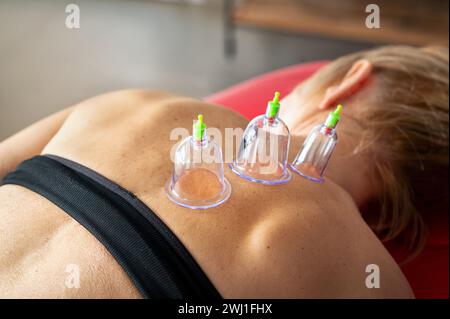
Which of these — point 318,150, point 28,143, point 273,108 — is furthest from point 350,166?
point 28,143

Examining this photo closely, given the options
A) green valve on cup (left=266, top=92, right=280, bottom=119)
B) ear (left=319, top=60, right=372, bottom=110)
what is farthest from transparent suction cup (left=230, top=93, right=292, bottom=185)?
ear (left=319, top=60, right=372, bottom=110)

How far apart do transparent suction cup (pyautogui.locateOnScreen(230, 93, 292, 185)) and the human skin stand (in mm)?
40

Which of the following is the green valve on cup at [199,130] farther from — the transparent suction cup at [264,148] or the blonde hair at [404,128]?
the blonde hair at [404,128]

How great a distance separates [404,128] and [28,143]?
0.78 m

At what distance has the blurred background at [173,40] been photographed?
2.29m

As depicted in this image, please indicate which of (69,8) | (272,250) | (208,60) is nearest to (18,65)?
(69,8)

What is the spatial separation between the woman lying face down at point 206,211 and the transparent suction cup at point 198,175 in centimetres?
2

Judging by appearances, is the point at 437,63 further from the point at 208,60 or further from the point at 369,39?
the point at 208,60

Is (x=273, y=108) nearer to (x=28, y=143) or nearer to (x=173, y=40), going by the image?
(x=28, y=143)

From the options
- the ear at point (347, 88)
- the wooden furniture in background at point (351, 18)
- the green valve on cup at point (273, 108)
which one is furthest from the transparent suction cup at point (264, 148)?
the wooden furniture in background at point (351, 18)

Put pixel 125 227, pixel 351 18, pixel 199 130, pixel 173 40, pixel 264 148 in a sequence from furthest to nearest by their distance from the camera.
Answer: pixel 173 40, pixel 351 18, pixel 264 148, pixel 199 130, pixel 125 227

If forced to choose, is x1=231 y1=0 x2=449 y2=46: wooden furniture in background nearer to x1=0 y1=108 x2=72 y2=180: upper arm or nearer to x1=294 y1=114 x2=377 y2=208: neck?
x1=294 y1=114 x2=377 y2=208: neck

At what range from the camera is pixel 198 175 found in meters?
0.84
